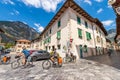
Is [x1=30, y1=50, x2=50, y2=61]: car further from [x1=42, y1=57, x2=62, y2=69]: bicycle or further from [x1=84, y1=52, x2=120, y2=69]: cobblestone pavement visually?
[x1=84, y1=52, x2=120, y2=69]: cobblestone pavement

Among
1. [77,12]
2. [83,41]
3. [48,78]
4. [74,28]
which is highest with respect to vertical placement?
[77,12]

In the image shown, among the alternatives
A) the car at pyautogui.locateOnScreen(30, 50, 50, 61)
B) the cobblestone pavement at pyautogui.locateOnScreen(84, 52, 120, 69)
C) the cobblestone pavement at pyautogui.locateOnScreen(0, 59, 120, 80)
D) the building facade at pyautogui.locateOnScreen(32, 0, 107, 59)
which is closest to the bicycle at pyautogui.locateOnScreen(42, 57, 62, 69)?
the cobblestone pavement at pyautogui.locateOnScreen(0, 59, 120, 80)

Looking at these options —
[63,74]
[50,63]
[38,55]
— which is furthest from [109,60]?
[38,55]

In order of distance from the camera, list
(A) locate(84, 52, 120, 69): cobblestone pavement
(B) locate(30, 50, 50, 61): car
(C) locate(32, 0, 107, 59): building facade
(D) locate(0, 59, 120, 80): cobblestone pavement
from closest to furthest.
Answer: (D) locate(0, 59, 120, 80): cobblestone pavement
(A) locate(84, 52, 120, 69): cobblestone pavement
(B) locate(30, 50, 50, 61): car
(C) locate(32, 0, 107, 59): building facade

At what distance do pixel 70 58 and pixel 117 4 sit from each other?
8.79m

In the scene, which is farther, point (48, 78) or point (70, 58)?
point (70, 58)

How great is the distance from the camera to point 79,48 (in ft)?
Result: 52.6

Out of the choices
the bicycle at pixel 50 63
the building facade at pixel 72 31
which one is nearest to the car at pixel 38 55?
the building facade at pixel 72 31

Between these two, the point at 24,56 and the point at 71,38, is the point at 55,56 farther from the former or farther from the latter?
the point at 71,38

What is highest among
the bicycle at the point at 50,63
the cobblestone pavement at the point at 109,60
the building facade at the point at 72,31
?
the building facade at the point at 72,31

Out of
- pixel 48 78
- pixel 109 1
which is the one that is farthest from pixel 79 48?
pixel 109 1

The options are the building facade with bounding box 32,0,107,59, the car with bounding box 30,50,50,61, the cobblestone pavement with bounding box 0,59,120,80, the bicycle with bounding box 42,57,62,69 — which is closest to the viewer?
the cobblestone pavement with bounding box 0,59,120,80

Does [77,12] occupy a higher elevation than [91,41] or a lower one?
higher

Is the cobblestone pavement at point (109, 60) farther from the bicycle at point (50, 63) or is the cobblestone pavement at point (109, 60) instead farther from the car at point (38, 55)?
the car at point (38, 55)
